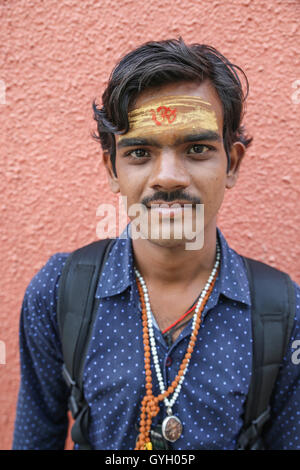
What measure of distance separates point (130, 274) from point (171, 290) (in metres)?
0.12

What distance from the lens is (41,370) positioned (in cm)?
105

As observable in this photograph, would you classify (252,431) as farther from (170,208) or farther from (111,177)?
(111,177)

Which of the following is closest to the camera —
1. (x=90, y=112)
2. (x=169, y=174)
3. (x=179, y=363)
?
(x=169, y=174)

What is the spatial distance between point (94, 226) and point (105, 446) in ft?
2.26

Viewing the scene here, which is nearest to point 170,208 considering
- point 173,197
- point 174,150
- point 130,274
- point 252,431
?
point 173,197

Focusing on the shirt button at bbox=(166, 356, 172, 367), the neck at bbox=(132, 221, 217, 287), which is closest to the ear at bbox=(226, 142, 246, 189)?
the neck at bbox=(132, 221, 217, 287)

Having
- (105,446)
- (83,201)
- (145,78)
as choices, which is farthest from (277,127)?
(105,446)

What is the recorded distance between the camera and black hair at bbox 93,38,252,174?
771 mm

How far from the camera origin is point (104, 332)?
0.90 m

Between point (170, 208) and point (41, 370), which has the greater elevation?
point (170, 208)

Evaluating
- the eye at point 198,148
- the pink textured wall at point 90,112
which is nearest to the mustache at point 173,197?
the eye at point 198,148

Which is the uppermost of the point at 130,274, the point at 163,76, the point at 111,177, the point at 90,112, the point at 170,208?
the point at 90,112

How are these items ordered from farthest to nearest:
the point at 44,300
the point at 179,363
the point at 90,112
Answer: the point at 90,112
the point at 44,300
the point at 179,363
